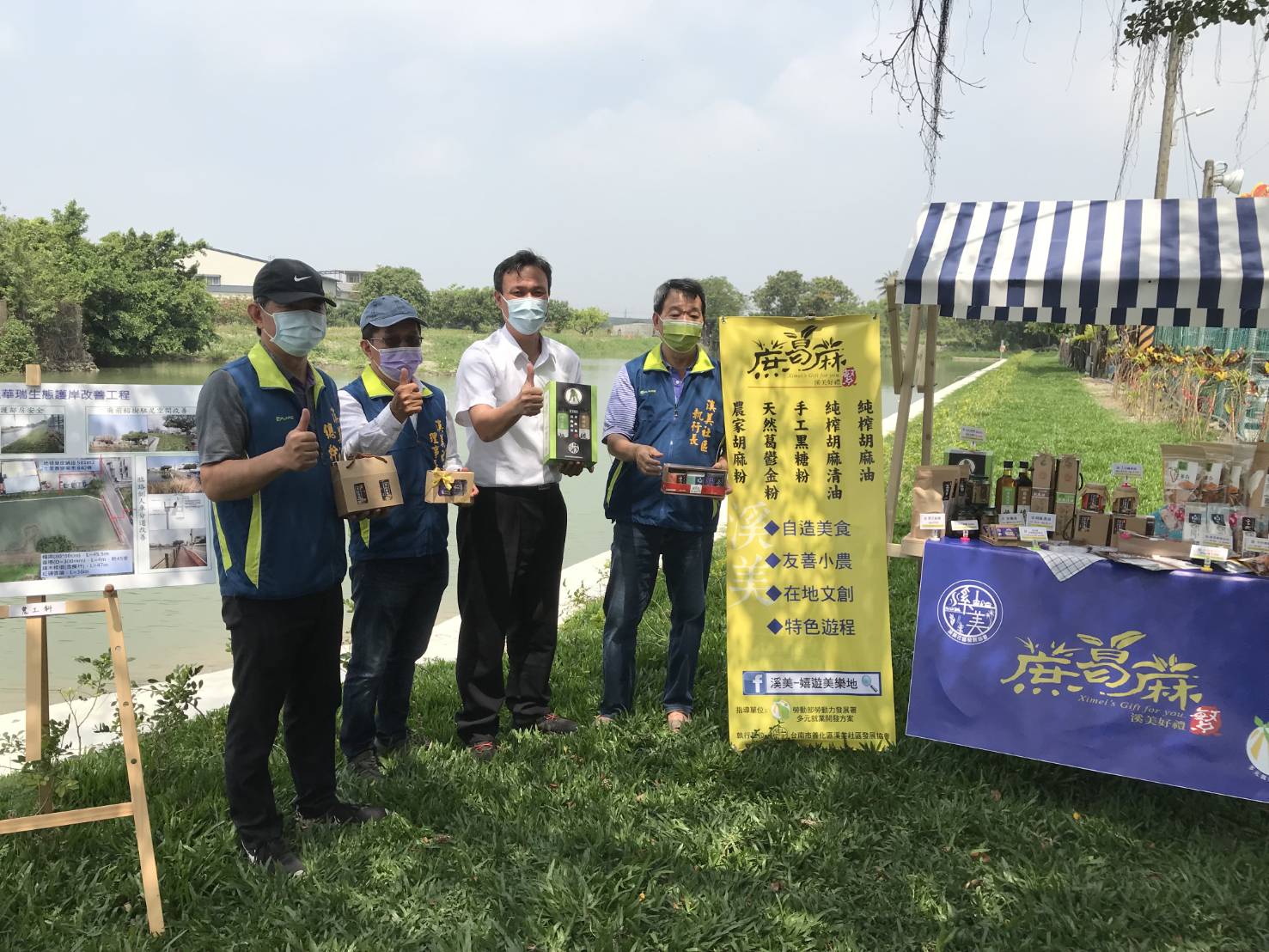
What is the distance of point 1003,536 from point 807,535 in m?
0.75

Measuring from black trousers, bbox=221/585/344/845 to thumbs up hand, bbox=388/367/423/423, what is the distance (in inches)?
24.8

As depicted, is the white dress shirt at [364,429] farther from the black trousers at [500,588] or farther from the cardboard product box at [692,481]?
the cardboard product box at [692,481]

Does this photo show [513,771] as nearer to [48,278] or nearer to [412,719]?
[412,719]

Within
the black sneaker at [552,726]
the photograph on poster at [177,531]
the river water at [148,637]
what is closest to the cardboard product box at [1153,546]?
the black sneaker at [552,726]

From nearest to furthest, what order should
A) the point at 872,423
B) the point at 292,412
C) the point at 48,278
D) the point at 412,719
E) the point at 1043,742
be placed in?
the point at 292,412 < the point at 1043,742 < the point at 872,423 < the point at 412,719 < the point at 48,278

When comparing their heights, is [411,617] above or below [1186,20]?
below

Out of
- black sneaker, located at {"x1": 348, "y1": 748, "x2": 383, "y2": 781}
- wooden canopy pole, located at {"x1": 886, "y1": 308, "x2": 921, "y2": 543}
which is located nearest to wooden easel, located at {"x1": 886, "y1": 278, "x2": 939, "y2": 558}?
wooden canopy pole, located at {"x1": 886, "y1": 308, "x2": 921, "y2": 543}

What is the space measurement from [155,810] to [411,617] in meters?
1.01

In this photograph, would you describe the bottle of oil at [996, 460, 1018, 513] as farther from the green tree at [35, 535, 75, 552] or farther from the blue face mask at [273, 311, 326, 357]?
the green tree at [35, 535, 75, 552]

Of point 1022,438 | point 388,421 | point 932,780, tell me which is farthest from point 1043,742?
point 1022,438

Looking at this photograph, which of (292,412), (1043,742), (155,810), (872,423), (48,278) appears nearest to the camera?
(292,412)

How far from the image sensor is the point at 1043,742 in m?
3.07

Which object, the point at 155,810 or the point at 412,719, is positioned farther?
the point at 412,719

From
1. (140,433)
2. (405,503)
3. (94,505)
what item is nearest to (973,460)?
(405,503)
